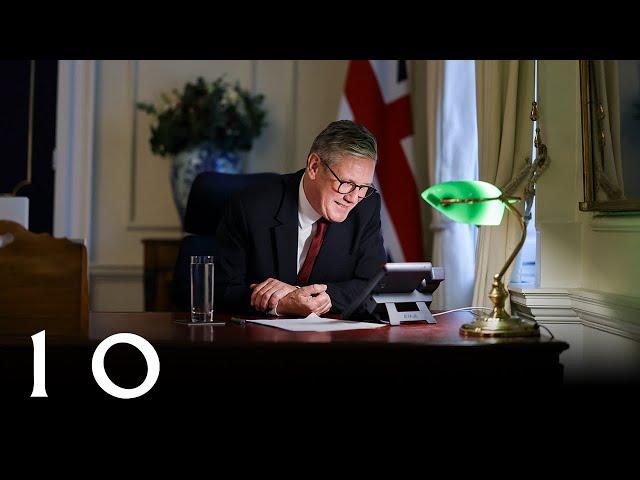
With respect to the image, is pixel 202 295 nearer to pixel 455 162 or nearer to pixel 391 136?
pixel 455 162

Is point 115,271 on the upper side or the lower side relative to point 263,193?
lower

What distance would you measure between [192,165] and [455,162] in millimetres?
1521

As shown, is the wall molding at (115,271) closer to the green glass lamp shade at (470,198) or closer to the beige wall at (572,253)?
the beige wall at (572,253)

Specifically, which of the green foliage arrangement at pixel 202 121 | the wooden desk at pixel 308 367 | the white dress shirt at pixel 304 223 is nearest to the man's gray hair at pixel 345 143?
the white dress shirt at pixel 304 223

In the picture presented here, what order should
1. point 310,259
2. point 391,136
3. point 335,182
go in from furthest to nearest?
point 391,136
point 310,259
point 335,182

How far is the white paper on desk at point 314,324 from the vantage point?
2201 mm

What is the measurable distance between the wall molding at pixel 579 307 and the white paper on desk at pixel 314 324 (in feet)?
2.40

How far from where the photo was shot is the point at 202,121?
484 cm

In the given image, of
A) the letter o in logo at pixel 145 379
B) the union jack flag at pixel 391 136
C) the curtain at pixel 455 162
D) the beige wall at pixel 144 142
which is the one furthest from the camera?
the beige wall at pixel 144 142

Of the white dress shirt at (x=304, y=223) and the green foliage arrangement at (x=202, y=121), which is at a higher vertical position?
the green foliage arrangement at (x=202, y=121)

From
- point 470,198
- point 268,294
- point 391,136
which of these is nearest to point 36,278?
point 268,294

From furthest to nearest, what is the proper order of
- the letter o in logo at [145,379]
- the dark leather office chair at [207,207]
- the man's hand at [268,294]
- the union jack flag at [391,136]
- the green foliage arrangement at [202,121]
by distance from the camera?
the green foliage arrangement at [202,121] < the union jack flag at [391,136] < the dark leather office chair at [207,207] < the man's hand at [268,294] < the letter o in logo at [145,379]
